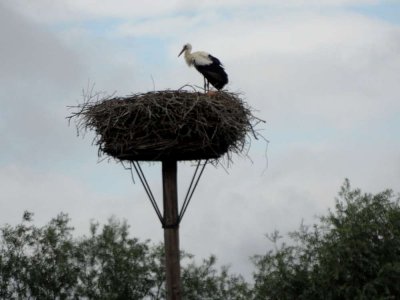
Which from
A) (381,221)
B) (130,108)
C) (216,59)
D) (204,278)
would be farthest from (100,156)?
(204,278)

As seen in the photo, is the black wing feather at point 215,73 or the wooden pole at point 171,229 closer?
the wooden pole at point 171,229

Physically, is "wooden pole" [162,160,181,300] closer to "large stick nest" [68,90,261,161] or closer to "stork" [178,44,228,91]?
"large stick nest" [68,90,261,161]

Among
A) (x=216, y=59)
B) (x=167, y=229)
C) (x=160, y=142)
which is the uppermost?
(x=216, y=59)

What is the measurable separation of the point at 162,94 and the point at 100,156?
4.47ft

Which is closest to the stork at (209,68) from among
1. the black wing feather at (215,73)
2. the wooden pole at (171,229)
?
the black wing feather at (215,73)

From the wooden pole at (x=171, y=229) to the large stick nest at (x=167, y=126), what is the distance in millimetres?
295

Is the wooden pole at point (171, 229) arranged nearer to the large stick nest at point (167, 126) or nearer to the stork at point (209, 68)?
the large stick nest at point (167, 126)

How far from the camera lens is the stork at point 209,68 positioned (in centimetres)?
1500

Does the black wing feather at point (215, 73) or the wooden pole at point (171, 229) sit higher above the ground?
the black wing feather at point (215, 73)

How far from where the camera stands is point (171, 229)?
43.6 feet

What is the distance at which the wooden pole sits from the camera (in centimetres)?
1320

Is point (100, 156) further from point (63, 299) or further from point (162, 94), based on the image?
point (63, 299)

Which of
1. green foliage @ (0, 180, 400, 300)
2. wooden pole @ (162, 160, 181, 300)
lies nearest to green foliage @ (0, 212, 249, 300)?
green foliage @ (0, 180, 400, 300)

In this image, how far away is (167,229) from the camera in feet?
43.6
